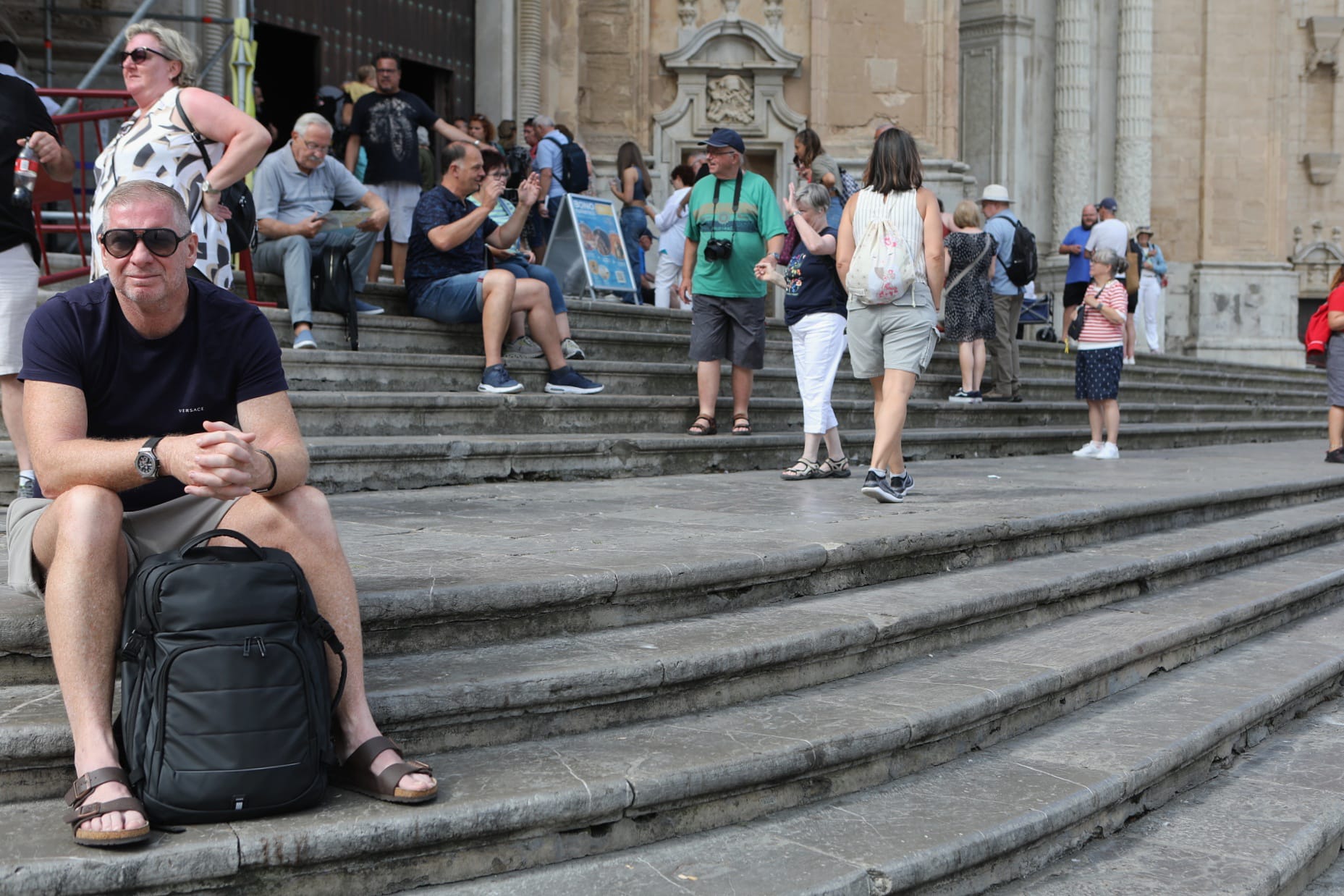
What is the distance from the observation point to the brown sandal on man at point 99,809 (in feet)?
8.46

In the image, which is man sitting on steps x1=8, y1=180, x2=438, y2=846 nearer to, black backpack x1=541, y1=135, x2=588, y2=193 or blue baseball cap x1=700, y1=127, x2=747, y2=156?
blue baseball cap x1=700, y1=127, x2=747, y2=156

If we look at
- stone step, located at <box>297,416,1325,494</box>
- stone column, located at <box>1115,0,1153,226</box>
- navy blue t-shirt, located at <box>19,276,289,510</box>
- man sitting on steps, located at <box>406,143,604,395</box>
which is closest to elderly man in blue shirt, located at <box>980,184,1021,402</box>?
stone step, located at <box>297,416,1325,494</box>

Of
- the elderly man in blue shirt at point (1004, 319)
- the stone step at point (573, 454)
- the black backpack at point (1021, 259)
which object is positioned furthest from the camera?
the black backpack at point (1021, 259)

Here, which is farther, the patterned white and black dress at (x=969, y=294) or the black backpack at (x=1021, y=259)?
the black backpack at (x=1021, y=259)

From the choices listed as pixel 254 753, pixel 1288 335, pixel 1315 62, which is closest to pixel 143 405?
pixel 254 753

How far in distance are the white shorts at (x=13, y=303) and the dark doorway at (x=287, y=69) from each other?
9050 millimetres

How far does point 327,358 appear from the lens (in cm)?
713

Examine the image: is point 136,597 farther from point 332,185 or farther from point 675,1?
point 675,1

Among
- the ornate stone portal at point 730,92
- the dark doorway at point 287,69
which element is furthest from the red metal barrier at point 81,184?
the ornate stone portal at point 730,92

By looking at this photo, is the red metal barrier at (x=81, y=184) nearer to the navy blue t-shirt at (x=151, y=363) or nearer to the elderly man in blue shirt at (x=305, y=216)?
the elderly man in blue shirt at (x=305, y=216)

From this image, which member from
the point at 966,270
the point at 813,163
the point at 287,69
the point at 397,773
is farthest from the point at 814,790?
the point at 287,69

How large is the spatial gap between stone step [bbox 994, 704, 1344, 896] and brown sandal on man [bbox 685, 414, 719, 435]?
413 cm

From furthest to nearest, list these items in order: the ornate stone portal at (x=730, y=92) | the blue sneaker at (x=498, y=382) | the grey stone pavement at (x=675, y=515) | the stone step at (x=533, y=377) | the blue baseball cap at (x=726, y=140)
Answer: the ornate stone portal at (x=730, y=92) < the blue baseball cap at (x=726, y=140) < the blue sneaker at (x=498, y=382) < the stone step at (x=533, y=377) < the grey stone pavement at (x=675, y=515)

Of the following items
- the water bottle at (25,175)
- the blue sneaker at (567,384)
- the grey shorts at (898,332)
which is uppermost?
the water bottle at (25,175)
